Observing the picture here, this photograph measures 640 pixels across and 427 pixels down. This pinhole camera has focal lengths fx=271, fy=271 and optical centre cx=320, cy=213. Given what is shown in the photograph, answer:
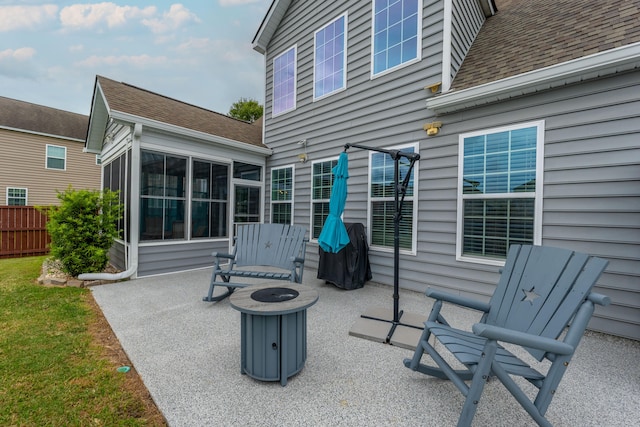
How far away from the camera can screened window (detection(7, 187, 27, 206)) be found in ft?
35.4

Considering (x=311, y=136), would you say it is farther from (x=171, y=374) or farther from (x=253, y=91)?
(x=253, y=91)

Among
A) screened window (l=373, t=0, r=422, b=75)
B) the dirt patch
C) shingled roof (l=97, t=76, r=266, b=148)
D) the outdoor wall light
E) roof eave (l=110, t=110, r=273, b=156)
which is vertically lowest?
the dirt patch

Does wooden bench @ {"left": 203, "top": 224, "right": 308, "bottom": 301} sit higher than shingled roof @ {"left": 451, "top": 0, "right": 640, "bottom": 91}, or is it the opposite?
shingled roof @ {"left": 451, "top": 0, "right": 640, "bottom": 91}

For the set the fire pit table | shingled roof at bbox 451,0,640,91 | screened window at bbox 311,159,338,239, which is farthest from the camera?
screened window at bbox 311,159,338,239

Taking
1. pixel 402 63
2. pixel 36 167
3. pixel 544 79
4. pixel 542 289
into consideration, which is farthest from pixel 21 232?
pixel 544 79

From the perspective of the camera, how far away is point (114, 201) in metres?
5.23

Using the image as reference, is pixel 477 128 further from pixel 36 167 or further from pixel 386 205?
pixel 36 167

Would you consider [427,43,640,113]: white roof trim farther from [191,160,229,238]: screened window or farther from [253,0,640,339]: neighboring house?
[191,160,229,238]: screened window

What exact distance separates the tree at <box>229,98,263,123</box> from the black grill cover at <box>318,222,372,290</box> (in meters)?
18.3

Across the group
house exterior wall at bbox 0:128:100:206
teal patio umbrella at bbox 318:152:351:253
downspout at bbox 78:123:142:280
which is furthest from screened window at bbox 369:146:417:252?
house exterior wall at bbox 0:128:100:206

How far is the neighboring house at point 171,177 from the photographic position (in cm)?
480

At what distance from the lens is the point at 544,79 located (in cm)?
303

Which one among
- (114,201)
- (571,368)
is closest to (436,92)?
(571,368)

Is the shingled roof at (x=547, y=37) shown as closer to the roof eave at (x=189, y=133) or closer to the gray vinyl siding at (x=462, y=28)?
the gray vinyl siding at (x=462, y=28)
